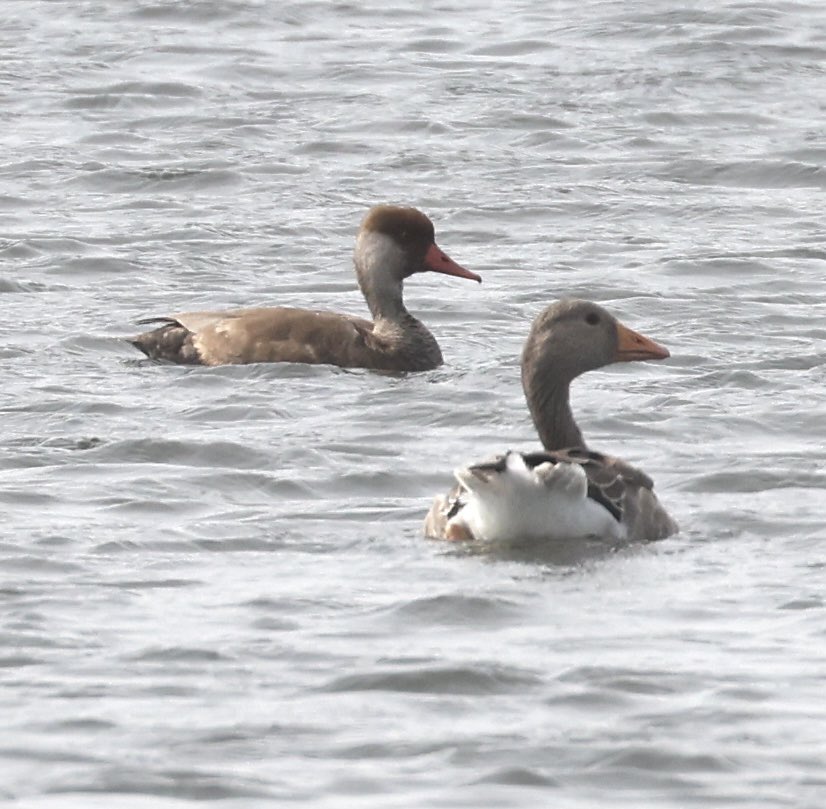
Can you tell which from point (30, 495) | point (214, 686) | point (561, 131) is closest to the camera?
point (214, 686)

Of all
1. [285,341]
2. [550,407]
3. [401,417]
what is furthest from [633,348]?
[285,341]

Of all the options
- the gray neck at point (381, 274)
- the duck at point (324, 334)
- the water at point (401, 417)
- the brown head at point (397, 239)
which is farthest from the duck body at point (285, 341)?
the brown head at point (397, 239)

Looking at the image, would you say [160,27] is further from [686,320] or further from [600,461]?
[600,461]

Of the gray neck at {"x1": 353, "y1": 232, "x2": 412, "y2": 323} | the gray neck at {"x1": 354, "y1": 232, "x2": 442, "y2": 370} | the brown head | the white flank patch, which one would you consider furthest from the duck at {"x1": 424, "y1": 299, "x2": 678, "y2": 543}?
the brown head

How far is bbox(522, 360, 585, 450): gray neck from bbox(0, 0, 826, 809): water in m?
0.57

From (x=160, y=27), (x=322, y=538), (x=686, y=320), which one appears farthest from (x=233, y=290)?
(x=160, y=27)

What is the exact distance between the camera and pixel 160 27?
92.6 ft

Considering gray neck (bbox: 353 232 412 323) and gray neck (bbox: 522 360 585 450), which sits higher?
gray neck (bbox: 522 360 585 450)

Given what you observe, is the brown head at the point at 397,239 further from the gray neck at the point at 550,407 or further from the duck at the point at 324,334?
the gray neck at the point at 550,407

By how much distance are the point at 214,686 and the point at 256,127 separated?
14.9m

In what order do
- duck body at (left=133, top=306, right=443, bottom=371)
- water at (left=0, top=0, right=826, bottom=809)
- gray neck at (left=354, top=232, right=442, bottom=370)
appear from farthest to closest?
1. gray neck at (left=354, top=232, right=442, bottom=370)
2. duck body at (left=133, top=306, right=443, bottom=371)
3. water at (left=0, top=0, right=826, bottom=809)

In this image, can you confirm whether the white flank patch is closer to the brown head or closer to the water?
the water

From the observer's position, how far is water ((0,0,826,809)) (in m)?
8.27

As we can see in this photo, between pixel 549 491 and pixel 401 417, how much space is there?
11.4ft
